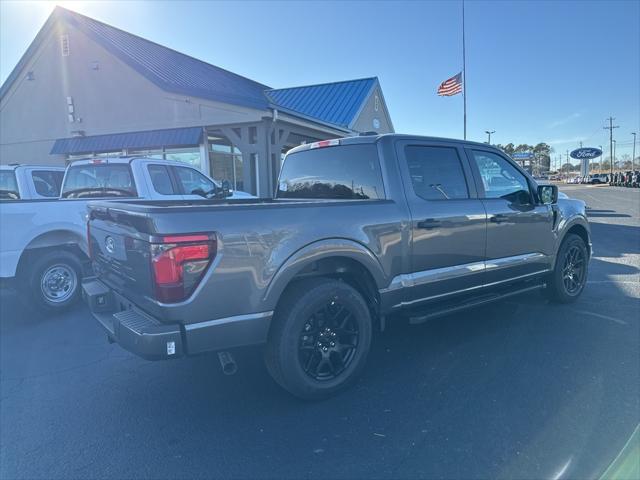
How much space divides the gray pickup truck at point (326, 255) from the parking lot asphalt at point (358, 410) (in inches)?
16.5

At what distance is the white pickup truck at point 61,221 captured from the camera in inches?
204

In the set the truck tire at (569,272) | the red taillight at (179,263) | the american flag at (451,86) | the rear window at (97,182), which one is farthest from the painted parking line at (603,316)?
the american flag at (451,86)

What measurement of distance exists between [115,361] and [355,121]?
18.4 metres

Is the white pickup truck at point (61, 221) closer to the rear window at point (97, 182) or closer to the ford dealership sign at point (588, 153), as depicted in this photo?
the rear window at point (97, 182)

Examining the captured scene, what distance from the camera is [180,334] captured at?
8.58 ft

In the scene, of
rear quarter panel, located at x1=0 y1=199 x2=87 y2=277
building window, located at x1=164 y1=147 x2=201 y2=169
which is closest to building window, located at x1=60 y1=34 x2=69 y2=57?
building window, located at x1=164 y1=147 x2=201 y2=169

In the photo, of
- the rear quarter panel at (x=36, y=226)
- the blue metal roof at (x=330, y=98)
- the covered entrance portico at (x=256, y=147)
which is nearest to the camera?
the rear quarter panel at (x=36, y=226)

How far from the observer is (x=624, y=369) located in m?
3.62

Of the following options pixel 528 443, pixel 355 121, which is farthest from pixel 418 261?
pixel 355 121

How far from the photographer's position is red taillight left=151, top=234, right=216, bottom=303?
2.55 m

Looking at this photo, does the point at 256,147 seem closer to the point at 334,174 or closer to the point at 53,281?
the point at 53,281

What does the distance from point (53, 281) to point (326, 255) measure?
428cm

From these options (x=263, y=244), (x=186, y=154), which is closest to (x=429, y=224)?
(x=263, y=244)

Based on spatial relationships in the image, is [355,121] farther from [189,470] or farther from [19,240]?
[189,470]
